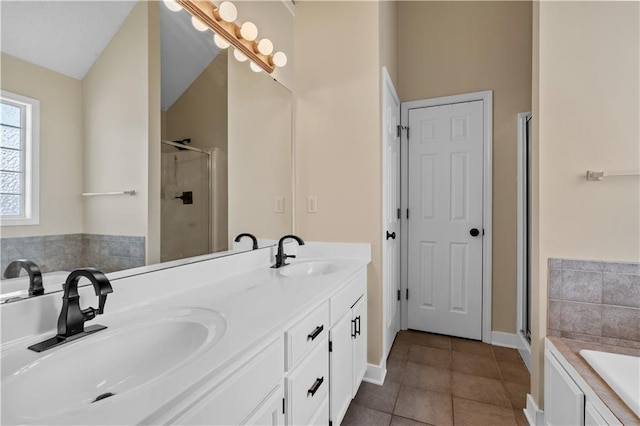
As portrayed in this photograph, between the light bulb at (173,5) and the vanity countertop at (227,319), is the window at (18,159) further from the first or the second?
the light bulb at (173,5)

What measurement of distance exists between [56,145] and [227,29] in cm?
103

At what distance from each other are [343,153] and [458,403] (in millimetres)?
1664

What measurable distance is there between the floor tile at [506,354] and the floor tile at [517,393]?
0.34 m

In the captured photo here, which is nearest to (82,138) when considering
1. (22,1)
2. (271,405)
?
(22,1)

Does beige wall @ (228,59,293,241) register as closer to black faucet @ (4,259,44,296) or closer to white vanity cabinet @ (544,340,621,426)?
black faucet @ (4,259,44,296)

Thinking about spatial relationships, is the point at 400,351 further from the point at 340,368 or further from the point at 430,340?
the point at 340,368

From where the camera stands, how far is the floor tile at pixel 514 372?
78.9 inches

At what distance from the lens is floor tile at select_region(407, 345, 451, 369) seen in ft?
7.28

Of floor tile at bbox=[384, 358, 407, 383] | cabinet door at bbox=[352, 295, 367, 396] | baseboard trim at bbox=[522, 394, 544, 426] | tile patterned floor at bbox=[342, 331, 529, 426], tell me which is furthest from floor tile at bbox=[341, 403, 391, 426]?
baseboard trim at bbox=[522, 394, 544, 426]

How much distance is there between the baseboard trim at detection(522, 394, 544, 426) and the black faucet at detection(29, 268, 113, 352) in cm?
198

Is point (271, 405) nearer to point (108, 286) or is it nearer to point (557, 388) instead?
point (108, 286)

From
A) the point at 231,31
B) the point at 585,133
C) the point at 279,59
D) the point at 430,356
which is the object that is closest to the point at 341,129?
the point at 279,59

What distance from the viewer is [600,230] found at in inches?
57.0

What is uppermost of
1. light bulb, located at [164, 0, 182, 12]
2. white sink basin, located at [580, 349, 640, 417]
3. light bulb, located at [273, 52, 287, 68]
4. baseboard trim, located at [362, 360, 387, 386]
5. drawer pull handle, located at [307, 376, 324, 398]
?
light bulb, located at [273, 52, 287, 68]
